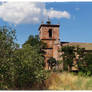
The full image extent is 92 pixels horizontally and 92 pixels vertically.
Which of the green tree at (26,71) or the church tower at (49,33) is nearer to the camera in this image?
the green tree at (26,71)

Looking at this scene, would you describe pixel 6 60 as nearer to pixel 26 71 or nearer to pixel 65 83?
pixel 26 71

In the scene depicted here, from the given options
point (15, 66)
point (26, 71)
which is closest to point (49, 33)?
point (26, 71)

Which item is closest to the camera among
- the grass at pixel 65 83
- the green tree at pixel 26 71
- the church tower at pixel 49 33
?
the grass at pixel 65 83

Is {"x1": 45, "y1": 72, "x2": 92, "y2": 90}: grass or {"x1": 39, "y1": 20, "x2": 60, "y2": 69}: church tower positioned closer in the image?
{"x1": 45, "y1": 72, "x2": 92, "y2": 90}: grass

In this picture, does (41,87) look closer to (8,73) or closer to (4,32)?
(8,73)

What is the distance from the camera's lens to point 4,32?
6.23m

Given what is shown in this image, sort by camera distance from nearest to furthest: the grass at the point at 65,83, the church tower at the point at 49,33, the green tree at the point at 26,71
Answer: the grass at the point at 65,83
the green tree at the point at 26,71
the church tower at the point at 49,33

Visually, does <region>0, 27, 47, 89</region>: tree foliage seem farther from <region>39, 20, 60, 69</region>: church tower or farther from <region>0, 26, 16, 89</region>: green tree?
<region>39, 20, 60, 69</region>: church tower

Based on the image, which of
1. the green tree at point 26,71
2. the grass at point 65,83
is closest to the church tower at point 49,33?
the grass at point 65,83

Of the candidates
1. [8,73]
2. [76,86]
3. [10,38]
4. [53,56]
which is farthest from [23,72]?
[53,56]

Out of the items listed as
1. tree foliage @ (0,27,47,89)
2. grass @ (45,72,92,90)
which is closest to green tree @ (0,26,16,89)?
tree foliage @ (0,27,47,89)

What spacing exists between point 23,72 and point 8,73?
Answer: 558mm

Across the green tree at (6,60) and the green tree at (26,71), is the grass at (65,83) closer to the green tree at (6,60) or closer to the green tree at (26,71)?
the green tree at (26,71)

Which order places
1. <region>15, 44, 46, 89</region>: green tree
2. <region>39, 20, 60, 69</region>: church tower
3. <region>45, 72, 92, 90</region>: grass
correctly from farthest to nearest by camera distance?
<region>39, 20, 60, 69</region>: church tower < <region>15, 44, 46, 89</region>: green tree < <region>45, 72, 92, 90</region>: grass
